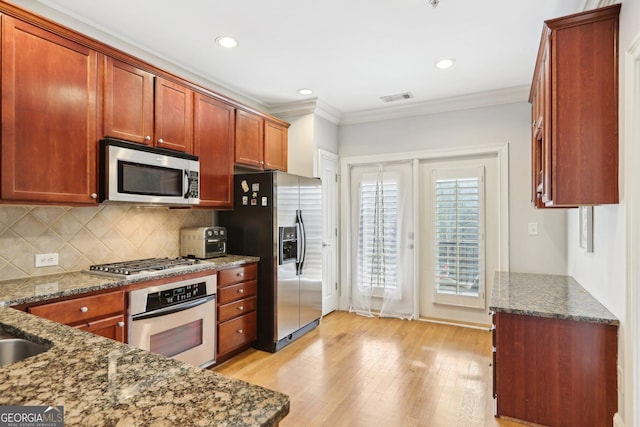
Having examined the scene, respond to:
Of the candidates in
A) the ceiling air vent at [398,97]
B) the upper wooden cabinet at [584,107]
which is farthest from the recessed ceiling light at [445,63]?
the upper wooden cabinet at [584,107]

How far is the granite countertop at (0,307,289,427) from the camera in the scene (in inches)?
27.0

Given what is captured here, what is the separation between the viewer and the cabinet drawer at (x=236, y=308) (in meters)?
2.98

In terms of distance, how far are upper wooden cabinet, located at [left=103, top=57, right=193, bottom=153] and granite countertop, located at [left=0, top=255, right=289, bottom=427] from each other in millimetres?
1760

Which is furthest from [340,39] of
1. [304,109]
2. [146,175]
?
[146,175]

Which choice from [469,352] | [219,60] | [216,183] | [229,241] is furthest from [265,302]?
[219,60]

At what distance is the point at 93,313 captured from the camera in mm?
2094

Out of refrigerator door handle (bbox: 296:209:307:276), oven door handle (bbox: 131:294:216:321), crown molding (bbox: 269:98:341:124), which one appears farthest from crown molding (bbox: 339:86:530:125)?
oven door handle (bbox: 131:294:216:321)

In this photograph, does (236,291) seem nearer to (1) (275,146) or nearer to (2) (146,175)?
(2) (146,175)

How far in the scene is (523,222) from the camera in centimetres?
373

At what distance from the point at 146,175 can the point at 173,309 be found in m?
0.99

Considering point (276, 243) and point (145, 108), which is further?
point (276, 243)

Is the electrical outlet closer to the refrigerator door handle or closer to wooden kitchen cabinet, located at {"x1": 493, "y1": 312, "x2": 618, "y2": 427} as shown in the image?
the refrigerator door handle

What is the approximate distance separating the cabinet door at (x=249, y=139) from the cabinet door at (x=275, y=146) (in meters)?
0.08

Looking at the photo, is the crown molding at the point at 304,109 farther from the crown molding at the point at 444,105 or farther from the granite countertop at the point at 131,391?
the granite countertop at the point at 131,391
